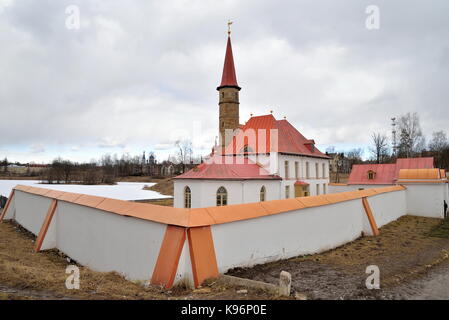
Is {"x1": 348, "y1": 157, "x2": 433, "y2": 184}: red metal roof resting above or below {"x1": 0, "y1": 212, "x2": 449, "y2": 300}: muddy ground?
above

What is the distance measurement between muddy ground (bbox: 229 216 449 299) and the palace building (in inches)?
361

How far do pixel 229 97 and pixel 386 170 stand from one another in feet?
55.9

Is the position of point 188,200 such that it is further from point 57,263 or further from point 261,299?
point 261,299

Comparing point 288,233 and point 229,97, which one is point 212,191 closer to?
point 288,233

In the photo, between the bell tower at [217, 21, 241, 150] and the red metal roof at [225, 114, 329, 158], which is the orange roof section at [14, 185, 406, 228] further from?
the bell tower at [217, 21, 241, 150]

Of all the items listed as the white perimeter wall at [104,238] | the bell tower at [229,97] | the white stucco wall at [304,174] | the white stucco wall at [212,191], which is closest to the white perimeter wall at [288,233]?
the white perimeter wall at [104,238]

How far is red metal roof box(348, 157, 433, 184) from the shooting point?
23.8 m

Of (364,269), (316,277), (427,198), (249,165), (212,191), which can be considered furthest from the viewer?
(249,165)

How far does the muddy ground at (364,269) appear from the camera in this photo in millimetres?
5754

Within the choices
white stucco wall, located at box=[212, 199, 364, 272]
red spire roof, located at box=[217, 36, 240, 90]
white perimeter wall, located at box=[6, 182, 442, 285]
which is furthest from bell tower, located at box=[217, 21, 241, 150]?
white stucco wall, located at box=[212, 199, 364, 272]

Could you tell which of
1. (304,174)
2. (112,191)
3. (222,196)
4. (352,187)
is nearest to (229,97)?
(304,174)

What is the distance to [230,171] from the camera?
754 inches

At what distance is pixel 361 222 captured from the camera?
42.7ft
